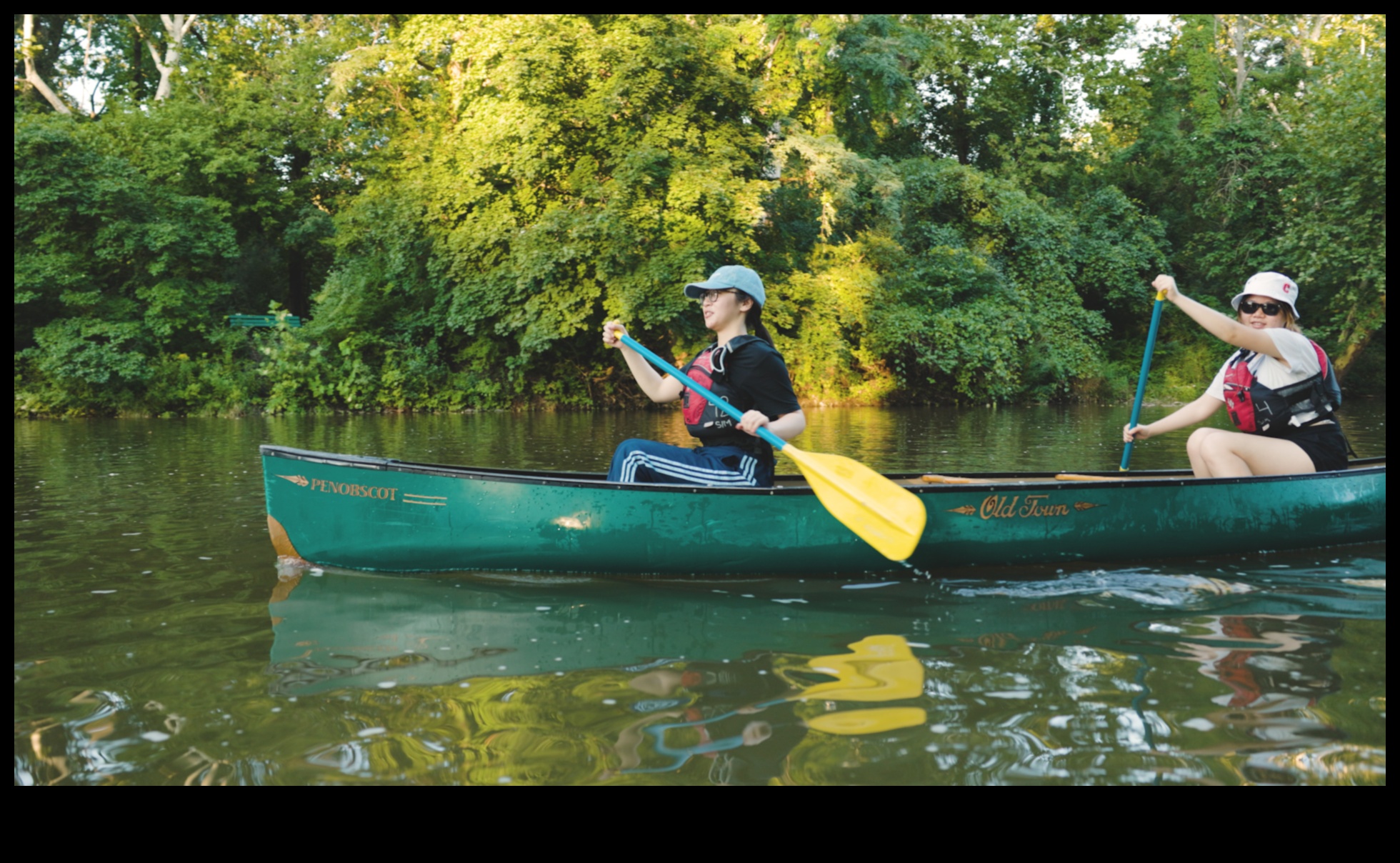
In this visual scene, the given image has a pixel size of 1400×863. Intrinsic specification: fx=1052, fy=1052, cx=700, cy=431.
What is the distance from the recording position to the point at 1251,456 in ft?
16.1

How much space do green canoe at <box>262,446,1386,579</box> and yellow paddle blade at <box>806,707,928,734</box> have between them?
168cm

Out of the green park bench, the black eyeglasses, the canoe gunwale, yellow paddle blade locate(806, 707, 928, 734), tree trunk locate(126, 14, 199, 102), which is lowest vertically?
yellow paddle blade locate(806, 707, 928, 734)

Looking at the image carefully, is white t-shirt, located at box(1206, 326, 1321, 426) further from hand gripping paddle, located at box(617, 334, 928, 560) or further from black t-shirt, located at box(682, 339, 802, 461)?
black t-shirt, located at box(682, 339, 802, 461)

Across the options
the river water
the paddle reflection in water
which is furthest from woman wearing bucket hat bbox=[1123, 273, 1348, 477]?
the paddle reflection in water

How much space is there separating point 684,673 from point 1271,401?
325 centimetres

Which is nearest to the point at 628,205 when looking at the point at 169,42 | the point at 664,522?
the point at 169,42

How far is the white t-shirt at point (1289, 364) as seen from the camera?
453 centimetres

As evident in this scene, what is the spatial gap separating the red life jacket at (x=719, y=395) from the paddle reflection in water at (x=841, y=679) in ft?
2.23

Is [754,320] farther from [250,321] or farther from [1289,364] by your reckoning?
[250,321]

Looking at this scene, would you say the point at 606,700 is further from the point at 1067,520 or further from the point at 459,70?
the point at 459,70

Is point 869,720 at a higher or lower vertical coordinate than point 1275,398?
lower

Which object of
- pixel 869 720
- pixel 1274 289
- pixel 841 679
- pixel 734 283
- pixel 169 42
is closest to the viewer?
pixel 869 720

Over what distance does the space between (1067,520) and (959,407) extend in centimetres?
1429

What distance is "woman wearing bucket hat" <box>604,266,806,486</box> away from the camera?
14.7 ft
